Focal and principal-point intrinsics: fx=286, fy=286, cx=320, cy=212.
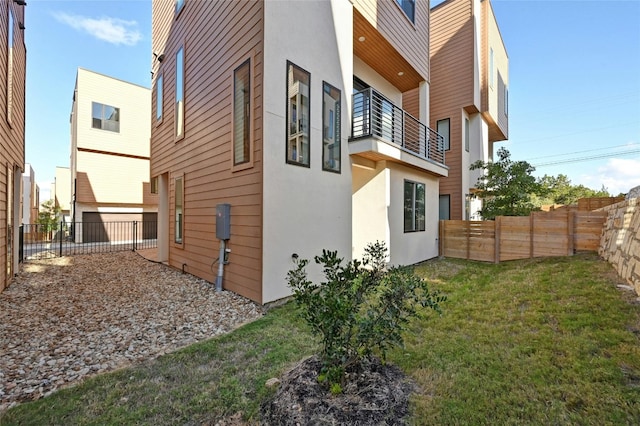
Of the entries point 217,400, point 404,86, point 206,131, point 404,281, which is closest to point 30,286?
point 206,131

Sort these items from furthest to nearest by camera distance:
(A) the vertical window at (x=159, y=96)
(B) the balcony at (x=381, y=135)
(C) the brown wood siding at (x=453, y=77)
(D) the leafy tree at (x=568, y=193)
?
(D) the leafy tree at (x=568, y=193), (C) the brown wood siding at (x=453, y=77), (A) the vertical window at (x=159, y=96), (B) the balcony at (x=381, y=135)

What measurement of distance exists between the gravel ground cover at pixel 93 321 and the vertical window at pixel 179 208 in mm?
1252

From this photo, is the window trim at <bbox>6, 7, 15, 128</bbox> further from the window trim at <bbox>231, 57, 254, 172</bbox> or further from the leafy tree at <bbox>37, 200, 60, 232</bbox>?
the leafy tree at <bbox>37, 200, 60, 232</bbox>

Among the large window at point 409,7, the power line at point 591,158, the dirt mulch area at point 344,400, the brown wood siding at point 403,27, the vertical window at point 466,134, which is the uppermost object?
the large window at point 409,7

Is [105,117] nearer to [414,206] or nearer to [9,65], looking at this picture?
[9,65]

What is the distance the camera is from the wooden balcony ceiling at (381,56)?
714 centimetres

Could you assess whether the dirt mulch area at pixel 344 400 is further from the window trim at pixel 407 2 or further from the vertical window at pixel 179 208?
the window trim at pixel 407 2

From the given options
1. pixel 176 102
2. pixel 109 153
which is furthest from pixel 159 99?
pixel 109 153

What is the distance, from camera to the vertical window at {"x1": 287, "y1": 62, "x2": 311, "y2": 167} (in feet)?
17.1

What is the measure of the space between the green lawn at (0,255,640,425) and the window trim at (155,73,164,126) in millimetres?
8374

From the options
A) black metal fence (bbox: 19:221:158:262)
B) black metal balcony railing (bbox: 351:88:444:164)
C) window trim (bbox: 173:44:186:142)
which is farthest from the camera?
black metal fence (bbox: 19:221:158:262)

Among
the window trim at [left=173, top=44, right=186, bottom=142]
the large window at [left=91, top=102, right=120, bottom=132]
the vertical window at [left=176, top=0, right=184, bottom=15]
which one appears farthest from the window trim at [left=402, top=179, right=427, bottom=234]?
the large window at [left=91, top=102, right=120, bottom=132]

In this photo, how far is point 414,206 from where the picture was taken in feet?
28.5

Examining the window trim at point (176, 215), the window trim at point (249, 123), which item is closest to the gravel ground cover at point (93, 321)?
the window trim at point (176, 215)
